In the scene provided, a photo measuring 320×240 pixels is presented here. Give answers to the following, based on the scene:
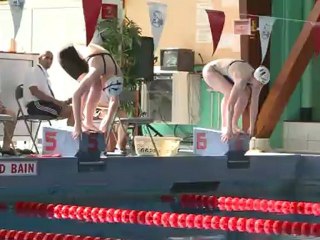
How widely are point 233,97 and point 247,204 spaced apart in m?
1.42

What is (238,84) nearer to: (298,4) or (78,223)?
(78,223)

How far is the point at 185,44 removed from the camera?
12359 mm

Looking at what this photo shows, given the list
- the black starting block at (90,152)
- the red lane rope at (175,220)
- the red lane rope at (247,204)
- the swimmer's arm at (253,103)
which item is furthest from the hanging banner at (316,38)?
the red lane rope at (175,220)

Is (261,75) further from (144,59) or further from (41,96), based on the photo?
(144,59)

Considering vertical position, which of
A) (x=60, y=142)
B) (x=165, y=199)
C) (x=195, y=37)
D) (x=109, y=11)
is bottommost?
(x=165, y=199)

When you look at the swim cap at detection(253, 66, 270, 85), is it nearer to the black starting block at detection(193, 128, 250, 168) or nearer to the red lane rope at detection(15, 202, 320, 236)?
the black starting block at detection(193, 128, 250, 168)

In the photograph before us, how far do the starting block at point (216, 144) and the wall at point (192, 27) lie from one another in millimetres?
4143

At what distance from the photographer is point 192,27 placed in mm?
12305

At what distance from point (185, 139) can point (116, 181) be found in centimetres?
557

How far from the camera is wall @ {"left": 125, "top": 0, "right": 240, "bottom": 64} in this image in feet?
38.7

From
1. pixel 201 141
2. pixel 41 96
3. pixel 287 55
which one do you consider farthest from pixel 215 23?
pixel 287 55

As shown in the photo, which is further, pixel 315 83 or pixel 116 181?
pixel 315 83

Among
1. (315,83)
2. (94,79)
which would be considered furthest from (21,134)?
(315,83)

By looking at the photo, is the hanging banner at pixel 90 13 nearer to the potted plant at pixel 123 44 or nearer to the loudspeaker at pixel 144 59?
the potted plant at pixel 123 44
